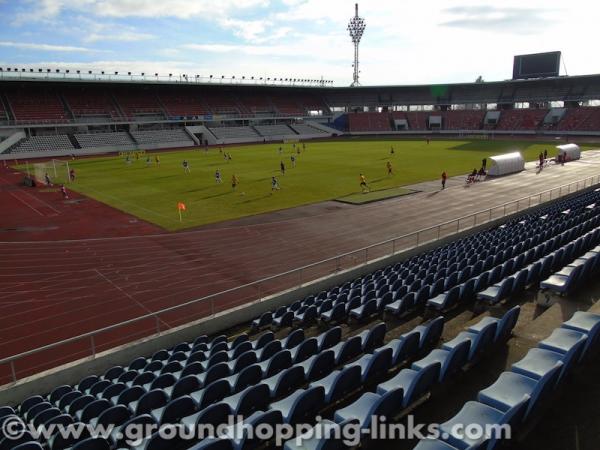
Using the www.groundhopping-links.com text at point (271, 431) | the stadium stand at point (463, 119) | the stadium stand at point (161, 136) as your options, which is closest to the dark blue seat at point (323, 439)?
the www.groundhopping-links.com text at point (271, 431)

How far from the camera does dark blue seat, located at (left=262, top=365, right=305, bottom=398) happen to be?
20.7 feet

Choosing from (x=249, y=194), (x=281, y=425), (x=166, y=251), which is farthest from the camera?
(x=249, y=194)

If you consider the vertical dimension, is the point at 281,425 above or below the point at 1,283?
above

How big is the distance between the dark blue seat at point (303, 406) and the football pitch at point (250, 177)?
1950 cm

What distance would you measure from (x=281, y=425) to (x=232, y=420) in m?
0.78

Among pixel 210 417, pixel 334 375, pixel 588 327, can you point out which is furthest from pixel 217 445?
pixel 588 327

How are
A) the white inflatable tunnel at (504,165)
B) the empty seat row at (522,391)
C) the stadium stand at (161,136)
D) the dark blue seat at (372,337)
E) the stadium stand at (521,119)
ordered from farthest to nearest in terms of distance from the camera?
the stadium stand at (521,119) → the stadium stand at (161,136) → the white inflatable tunnel at (504,165) → the dark blue seat at (372,337) → the empty seat row at (522,391)

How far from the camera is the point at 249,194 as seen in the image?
32.8 meters

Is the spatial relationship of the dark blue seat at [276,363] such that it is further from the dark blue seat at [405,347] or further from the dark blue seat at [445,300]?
the dark blue seat at [445,300]

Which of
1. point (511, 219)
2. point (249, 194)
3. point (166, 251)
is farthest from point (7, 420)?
point (249, 194)

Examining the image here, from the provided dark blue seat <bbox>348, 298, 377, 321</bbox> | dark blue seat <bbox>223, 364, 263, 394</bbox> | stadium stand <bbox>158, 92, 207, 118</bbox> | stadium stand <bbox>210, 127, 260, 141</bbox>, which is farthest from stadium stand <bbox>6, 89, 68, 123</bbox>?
dark blue seat <bbox>223, 364, 263, 394</bbox>

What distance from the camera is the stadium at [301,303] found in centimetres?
562

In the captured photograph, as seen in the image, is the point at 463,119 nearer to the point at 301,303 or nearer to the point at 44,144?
the point at 44,144

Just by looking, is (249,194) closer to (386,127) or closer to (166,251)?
(166,251)
